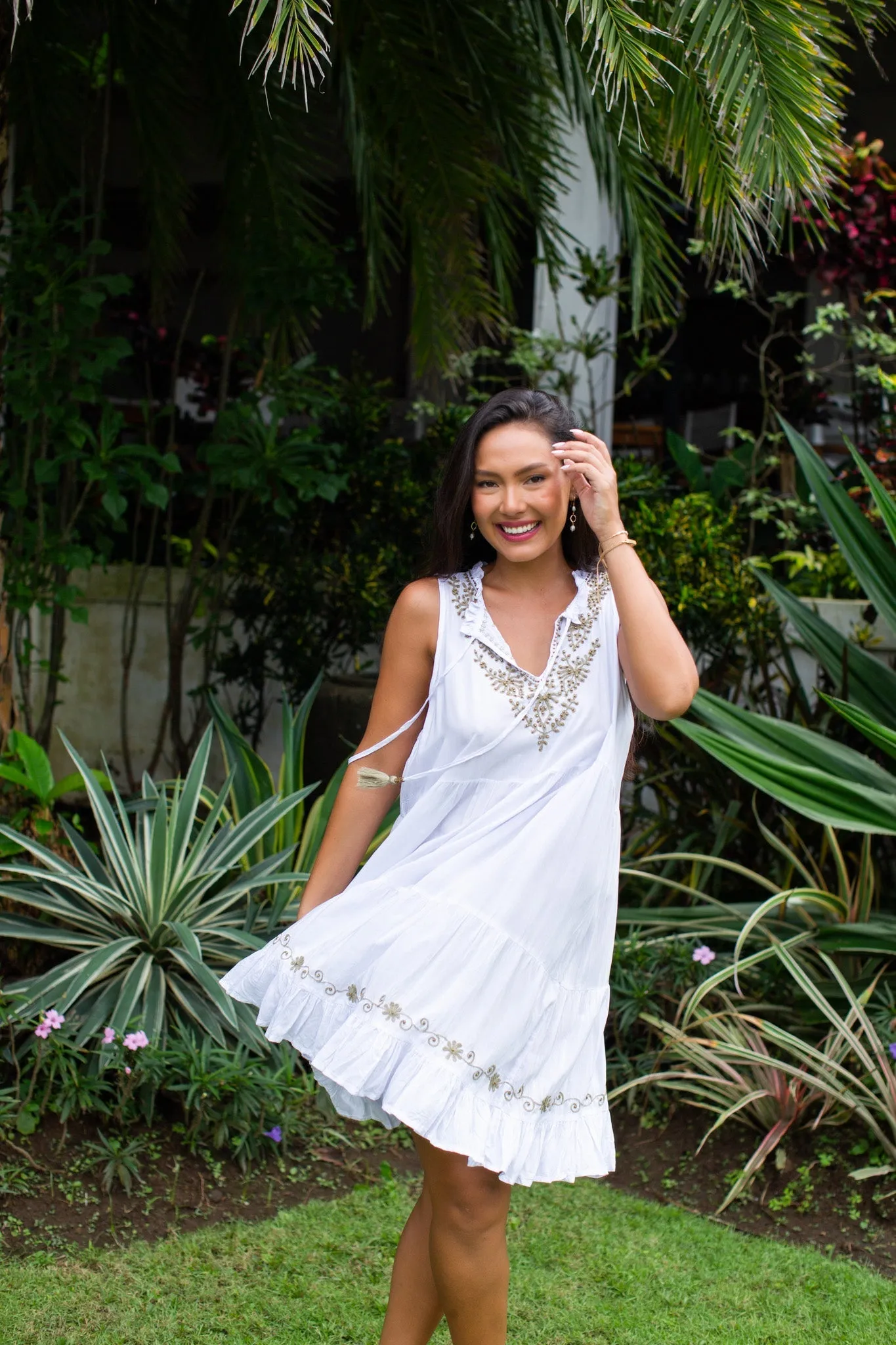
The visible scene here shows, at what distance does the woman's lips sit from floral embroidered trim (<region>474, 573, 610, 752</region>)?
0.17 meters

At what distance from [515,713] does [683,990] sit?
6.80 ft

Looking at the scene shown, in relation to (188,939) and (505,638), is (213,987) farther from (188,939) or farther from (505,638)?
(505,638)

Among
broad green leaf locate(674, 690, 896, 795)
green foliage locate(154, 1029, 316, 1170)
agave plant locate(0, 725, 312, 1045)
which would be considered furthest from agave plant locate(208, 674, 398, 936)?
broad green leaf locate(674, 690, 896, 795)

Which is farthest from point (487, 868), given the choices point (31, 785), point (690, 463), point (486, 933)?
point (690, 463)

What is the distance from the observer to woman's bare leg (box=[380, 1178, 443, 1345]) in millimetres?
2193

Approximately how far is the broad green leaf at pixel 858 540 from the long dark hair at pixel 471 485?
209 centimetres

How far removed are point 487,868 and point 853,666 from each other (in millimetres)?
2572

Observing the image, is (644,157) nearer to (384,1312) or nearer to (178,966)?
(178,966)

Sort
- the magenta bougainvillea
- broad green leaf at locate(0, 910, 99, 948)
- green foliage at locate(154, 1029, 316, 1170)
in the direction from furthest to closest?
1. the magenta bougainvillea
2. broad green leaf at locate(0, 910, 99, 948)
3. green foliage at locate(154, 1029, 316, 1170)

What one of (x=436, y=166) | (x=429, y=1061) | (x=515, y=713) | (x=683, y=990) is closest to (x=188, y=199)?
(x=436, y=166)

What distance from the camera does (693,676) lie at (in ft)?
6.93

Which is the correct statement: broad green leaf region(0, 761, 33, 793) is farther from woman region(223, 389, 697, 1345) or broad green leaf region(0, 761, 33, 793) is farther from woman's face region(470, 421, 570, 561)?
woman's face region(470, 421, 570, 561)

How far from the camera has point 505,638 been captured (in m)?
2.24

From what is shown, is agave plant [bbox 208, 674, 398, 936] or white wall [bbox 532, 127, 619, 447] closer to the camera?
agave plant [bbox 208, 674, 398, 936]
